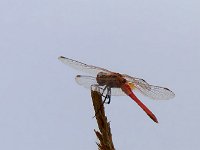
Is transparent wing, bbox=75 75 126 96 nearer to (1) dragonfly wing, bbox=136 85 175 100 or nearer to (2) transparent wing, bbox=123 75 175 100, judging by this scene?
(2) transparent wing, bbox=123 75 175 100

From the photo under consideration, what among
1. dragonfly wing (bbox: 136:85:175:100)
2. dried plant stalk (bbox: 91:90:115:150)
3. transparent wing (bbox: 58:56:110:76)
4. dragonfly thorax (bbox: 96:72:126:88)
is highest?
transparent wing (bbox: 58:56:110:76)

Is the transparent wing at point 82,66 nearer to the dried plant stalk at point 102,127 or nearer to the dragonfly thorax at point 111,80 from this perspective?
the dragonfly thorax at point 111,80

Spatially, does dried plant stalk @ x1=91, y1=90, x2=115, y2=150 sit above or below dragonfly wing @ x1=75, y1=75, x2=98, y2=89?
below

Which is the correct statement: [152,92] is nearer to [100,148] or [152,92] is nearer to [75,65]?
[75,65]

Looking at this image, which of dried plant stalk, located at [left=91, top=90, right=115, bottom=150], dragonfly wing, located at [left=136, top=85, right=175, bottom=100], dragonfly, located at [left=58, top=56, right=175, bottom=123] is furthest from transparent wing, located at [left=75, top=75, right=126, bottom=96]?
dried plant stalk, located at [left=91, top=90, right=115, bottom=150]

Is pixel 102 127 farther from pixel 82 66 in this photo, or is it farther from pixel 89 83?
pixel 82 66

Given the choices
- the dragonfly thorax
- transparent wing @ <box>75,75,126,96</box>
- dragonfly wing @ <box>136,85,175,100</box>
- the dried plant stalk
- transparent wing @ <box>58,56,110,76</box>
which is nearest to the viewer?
the dried plant stalk

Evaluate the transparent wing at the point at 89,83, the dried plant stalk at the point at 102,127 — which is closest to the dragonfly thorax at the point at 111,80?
the transparent wing at the point at 89,83
